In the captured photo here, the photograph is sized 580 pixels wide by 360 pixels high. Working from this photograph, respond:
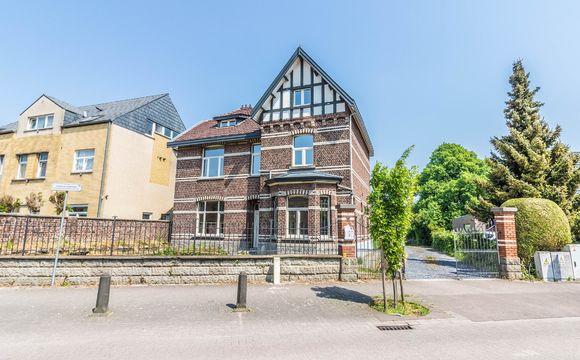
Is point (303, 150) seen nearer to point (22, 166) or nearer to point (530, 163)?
point (530, 163)

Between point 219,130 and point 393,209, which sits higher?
point 219,130

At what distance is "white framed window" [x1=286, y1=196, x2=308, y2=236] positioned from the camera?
15.6 metres

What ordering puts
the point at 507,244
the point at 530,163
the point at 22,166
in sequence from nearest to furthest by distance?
the point at 507,244
the point at 530,163
the point at 22,166

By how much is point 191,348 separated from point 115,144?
2080 cm

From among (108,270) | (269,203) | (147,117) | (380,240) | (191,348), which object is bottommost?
(191,348)

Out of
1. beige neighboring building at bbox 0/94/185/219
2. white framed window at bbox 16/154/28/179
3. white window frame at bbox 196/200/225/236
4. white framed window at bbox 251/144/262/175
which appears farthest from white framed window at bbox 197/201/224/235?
white framed window at bbox 16/154/28/179

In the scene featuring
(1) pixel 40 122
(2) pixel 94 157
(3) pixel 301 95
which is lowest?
(2) pixel 94 157

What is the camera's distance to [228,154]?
19.0 metres

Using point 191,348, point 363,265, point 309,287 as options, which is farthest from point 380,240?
point 191,348

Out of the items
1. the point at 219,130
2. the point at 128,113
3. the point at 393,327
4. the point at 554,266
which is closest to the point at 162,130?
the point at 128,113

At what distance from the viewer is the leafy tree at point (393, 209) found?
715 centimetres

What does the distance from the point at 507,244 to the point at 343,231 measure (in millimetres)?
6320

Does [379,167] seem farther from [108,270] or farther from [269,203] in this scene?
[269,203]

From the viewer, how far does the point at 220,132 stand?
20188mm
